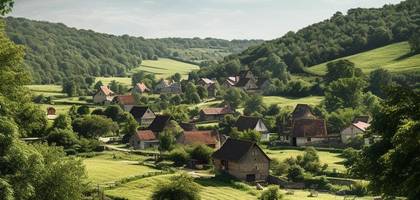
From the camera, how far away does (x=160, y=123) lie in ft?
283

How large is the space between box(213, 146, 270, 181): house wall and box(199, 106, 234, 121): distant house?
41625 millimetres

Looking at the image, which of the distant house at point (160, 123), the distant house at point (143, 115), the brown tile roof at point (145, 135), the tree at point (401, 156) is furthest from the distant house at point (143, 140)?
the tree at point (401, 156)

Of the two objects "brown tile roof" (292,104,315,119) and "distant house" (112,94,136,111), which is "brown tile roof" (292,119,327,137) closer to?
"brown tile roof" (292,104,315,119)

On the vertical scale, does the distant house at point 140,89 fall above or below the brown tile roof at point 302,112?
above

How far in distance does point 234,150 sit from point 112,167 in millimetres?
13445

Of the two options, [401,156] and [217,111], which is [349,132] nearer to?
[217,111]

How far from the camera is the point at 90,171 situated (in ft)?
184

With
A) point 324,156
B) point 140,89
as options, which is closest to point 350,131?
point 324,156

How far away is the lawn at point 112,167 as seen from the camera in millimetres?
53781

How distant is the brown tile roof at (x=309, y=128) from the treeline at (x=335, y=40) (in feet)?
232

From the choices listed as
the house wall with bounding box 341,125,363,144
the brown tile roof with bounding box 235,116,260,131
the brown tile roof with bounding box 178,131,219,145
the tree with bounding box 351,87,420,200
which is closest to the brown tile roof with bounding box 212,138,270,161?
the brown tile roof with bounding box 178,131,219,145

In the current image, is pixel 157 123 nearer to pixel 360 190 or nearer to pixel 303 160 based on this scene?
pixel 303 160

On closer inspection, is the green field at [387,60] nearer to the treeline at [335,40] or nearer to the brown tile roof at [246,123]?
the treeline at [335,40]

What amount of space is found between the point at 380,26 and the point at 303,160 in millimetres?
118419
